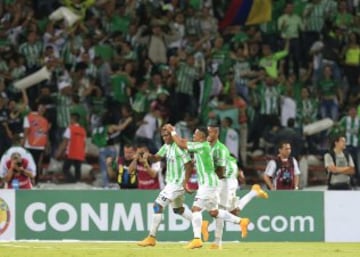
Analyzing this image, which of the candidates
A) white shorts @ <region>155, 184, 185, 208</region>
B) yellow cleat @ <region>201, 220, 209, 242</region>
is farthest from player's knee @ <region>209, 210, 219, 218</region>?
yellow cleat @ <region>201, 220, 209, 242</region>

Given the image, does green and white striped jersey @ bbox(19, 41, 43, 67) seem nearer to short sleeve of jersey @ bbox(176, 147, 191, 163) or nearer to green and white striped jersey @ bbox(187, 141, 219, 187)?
short sleeve of jersey @ bbox(176, 147, 191, 163)

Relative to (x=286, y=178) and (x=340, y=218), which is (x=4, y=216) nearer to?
(x=286, y=178)

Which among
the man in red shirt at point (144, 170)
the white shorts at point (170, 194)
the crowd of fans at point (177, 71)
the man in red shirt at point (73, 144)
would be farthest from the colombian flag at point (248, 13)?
the white shorts at point (170, 194)

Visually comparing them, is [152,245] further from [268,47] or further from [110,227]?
[268,47]

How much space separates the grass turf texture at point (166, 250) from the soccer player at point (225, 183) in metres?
0.49

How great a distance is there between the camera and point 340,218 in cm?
2825

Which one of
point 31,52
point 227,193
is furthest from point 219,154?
point 31,52

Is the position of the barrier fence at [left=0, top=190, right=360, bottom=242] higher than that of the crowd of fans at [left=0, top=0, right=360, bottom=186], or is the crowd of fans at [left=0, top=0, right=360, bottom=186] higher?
the crowd of fans at [left=0, top=0, right=360, bottom=186]

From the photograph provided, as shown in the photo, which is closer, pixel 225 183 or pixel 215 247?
pixel 215 247

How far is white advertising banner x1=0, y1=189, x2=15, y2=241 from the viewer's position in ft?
91.1

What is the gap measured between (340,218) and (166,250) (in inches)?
209

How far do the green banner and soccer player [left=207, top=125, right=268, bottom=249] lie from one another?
4.29 ft

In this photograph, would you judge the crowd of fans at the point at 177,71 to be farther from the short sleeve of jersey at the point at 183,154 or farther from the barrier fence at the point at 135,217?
the short sleeve of jersey at the point at 183,154

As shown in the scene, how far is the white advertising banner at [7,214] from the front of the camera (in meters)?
27.8
